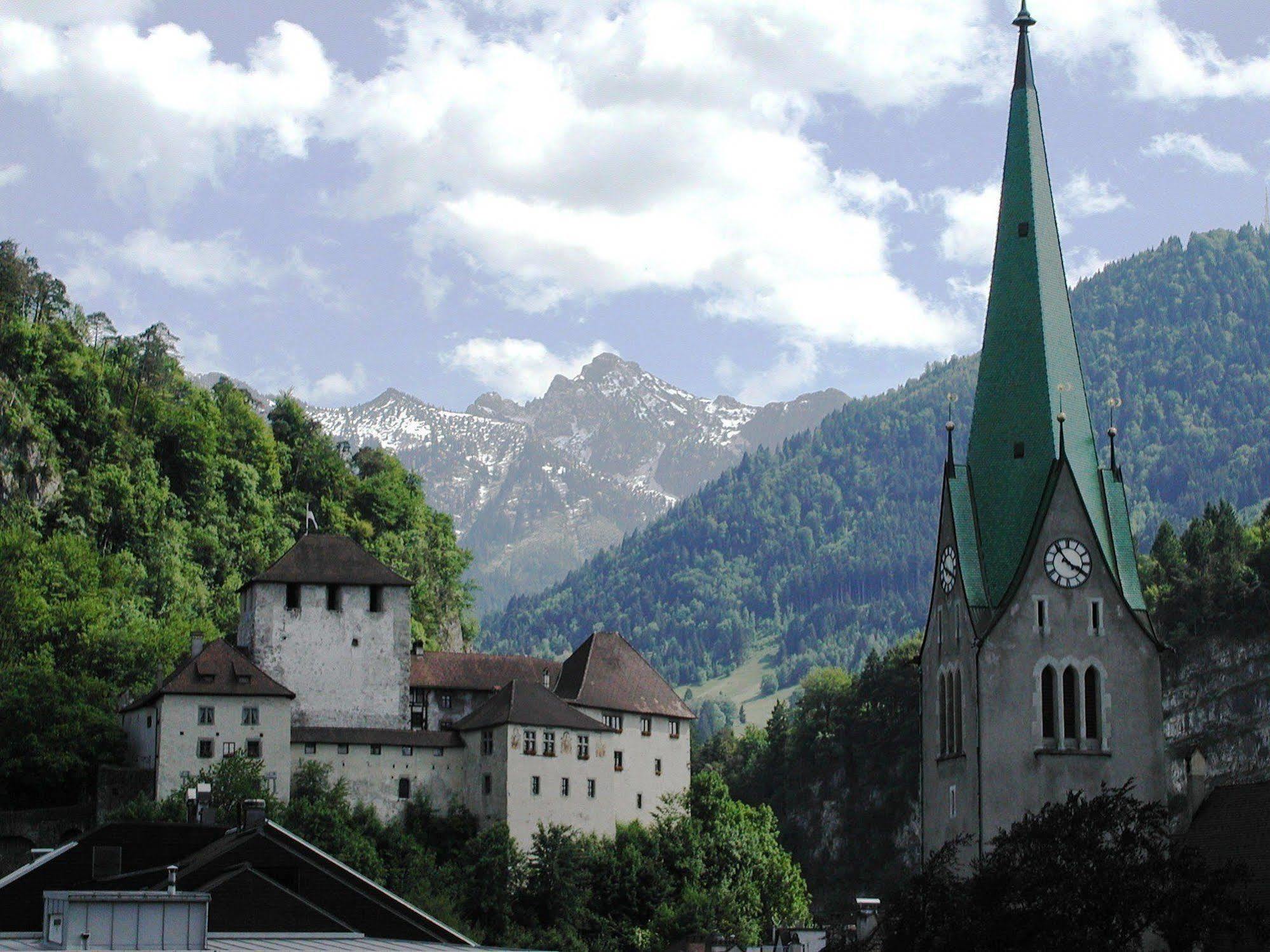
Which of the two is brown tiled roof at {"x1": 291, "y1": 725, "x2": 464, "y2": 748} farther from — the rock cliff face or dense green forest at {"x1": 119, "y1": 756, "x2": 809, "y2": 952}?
the rock cliff face

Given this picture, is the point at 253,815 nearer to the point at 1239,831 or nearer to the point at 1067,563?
the point at 1067,563

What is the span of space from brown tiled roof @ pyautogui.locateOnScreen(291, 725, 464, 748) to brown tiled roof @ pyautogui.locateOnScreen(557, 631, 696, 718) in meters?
8.46

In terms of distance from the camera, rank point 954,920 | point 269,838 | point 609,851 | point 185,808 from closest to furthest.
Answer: point 954,920 < point 269,838 < point 185,808 < point 609,851

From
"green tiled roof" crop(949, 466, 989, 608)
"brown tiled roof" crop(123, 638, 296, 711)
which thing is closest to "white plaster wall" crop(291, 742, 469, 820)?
"brown tiled roof" crop(123, 638, 296, 711)

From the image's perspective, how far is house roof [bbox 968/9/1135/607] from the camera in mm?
70562

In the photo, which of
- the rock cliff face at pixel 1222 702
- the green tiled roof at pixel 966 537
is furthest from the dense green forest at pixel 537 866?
the rock cliff face at pixel 1222 702

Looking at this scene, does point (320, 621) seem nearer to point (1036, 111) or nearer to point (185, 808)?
point (185, 808)

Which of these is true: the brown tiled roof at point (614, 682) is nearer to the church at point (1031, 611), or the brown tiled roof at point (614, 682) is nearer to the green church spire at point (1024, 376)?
the church at point (1031, 611)

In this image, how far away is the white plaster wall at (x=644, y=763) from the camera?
105m

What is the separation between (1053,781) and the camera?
67.4 m

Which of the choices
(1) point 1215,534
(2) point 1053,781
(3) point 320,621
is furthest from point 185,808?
(1) point 1215,534

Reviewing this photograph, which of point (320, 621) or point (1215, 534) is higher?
point (1215, 534)

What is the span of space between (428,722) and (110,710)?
15.0m

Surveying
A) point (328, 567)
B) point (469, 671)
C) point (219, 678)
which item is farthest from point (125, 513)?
point (219, 678)
